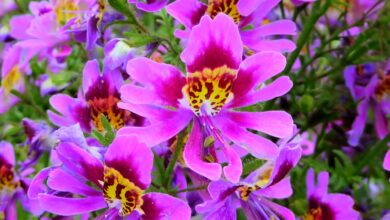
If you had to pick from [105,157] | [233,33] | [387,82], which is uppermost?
[233,33]

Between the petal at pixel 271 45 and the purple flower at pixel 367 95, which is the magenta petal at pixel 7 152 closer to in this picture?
the petal at pixel 271 45

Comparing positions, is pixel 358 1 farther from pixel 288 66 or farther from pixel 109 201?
pixel 109 201

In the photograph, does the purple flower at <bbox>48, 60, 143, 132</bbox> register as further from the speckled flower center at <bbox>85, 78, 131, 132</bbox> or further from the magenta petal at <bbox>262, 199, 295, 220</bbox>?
the magenta petal at <bbox>262, 199, 295, 220</bbox>

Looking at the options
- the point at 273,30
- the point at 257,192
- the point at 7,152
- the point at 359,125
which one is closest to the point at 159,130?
the point at 257,192

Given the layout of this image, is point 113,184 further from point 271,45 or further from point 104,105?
point 271,45

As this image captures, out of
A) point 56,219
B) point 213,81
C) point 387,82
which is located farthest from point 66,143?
point 387,82

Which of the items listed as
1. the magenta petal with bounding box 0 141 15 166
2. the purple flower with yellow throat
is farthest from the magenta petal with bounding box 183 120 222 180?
the magenta petal with bounding box 0 141 15 166

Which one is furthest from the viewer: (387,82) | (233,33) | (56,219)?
(387,82)
